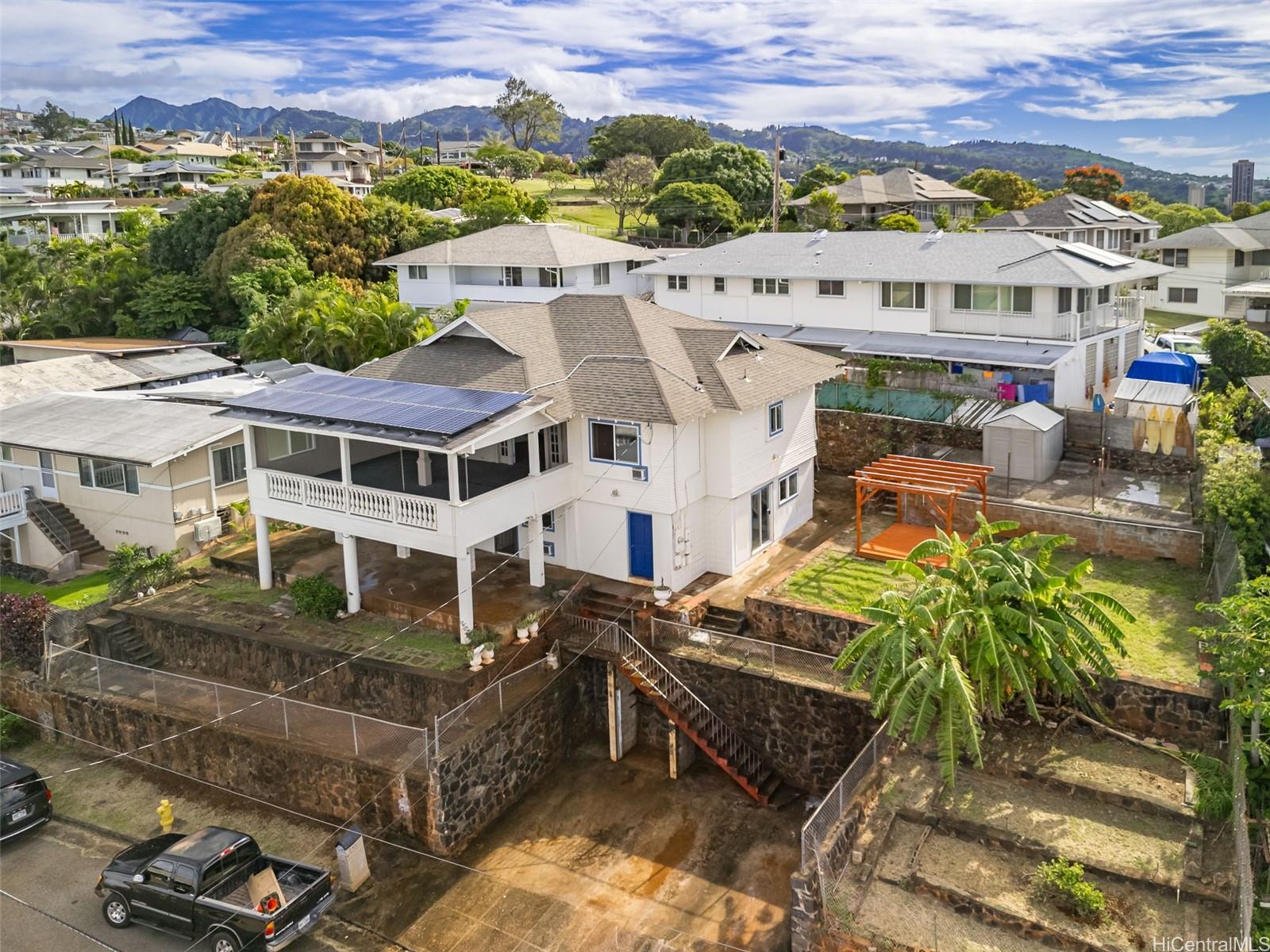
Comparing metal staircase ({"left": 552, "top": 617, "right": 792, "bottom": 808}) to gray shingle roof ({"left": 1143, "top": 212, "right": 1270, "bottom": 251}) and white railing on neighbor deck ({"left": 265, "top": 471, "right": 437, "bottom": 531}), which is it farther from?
gray shingle roof ({"left": 1143, "top": 212, "right": 1270, "bottom": 251})

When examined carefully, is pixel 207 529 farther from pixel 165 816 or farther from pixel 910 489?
pixel 910 489

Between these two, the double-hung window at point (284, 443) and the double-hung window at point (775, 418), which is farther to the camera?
the double-hung window at point (284, 443)

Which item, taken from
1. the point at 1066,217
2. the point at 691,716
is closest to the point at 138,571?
the point at 691,716

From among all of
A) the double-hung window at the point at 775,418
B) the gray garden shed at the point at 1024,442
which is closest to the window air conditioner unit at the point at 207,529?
the double-hung window at the point at 775,418

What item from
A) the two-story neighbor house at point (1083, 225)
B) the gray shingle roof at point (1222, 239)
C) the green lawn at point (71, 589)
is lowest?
the green lawn at point (71, 589)

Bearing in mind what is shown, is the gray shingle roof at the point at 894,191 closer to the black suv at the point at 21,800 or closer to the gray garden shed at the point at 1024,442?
the gray garden shed at the point at 1024,442

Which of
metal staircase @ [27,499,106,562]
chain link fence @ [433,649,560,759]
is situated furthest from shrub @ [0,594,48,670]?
chain link fence @ [433,649,560,759]
